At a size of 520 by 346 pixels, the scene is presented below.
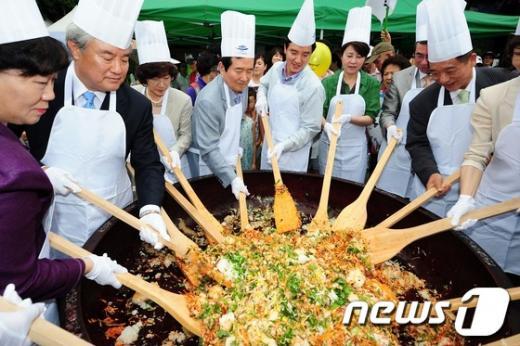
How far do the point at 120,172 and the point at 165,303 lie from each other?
3.46ft

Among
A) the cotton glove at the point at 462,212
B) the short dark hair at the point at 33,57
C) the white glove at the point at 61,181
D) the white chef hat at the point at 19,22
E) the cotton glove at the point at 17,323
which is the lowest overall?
the cotton glove at the point at 462,212

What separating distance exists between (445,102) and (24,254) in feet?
9.67

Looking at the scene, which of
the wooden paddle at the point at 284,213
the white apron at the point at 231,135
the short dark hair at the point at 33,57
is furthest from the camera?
the white apron at the point at 231,135

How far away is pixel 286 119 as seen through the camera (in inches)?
153

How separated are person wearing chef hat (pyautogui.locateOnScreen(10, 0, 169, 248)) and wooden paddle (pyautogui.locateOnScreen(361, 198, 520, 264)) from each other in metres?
1.33

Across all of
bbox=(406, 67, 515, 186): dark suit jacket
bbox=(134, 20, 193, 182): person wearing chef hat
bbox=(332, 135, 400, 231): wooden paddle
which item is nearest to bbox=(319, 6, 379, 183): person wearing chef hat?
bbox=(406, 67, 515, 186): dark suit jacket

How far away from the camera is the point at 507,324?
59.6 inches

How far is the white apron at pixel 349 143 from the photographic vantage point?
411 cm

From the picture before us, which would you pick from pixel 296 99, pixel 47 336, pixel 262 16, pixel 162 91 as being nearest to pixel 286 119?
→ pixel 296 99

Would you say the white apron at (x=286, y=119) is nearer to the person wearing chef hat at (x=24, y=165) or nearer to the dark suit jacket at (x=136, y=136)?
the dark suit jacket at (x=136, y=136)

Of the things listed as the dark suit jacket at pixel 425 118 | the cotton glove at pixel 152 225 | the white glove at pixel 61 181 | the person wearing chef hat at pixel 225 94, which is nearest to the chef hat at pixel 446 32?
the dark suit jacket at pixel 425 118

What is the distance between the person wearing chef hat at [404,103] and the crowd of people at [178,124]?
0.01 m

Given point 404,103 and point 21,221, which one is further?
point 404,103

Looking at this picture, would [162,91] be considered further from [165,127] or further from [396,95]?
[396,95]
